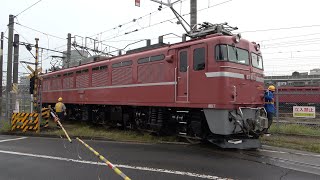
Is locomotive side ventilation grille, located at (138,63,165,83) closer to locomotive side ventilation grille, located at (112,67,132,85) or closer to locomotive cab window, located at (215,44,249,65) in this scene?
locomotive side ventilation grille, located at (112,67,132,85)

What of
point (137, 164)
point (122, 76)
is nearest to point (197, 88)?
point (137, 164)

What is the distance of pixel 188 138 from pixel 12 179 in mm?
6390

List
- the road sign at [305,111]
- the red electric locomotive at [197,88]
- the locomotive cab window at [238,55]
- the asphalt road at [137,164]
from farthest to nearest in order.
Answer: the road sign at [305,111] < the locomotive cab window at [238,55] < the red electric locomotive at [197,88] < the asphalt road at [137,164]

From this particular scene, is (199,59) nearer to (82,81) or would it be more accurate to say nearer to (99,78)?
(99,78)

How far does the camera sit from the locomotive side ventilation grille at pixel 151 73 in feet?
42.4

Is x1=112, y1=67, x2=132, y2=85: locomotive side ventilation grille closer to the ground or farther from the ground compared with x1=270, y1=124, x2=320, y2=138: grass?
farther from the ground

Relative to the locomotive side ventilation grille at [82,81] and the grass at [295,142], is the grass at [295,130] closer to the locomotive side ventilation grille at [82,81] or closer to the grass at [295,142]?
the grass at [295,142]

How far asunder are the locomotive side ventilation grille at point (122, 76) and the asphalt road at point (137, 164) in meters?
4.15

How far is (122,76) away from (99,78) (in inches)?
101

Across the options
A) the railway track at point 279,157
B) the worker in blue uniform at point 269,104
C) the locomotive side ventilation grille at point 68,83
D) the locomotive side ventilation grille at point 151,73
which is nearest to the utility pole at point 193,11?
the locomotive side ventilation grille at point 151,73

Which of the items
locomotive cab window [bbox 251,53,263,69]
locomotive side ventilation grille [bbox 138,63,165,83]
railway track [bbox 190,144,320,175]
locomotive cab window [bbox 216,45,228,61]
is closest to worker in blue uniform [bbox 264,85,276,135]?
locomotive cab window [bbox 251,53,263,69]

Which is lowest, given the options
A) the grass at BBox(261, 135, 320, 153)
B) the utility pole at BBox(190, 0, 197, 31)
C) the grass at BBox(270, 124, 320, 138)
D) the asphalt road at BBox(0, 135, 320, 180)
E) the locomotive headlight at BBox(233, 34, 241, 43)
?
the asphalt road at BBox(0, 135, 320, 180)

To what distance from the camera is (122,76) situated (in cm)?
1545

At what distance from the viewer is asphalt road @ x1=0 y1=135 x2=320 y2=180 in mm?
7430
